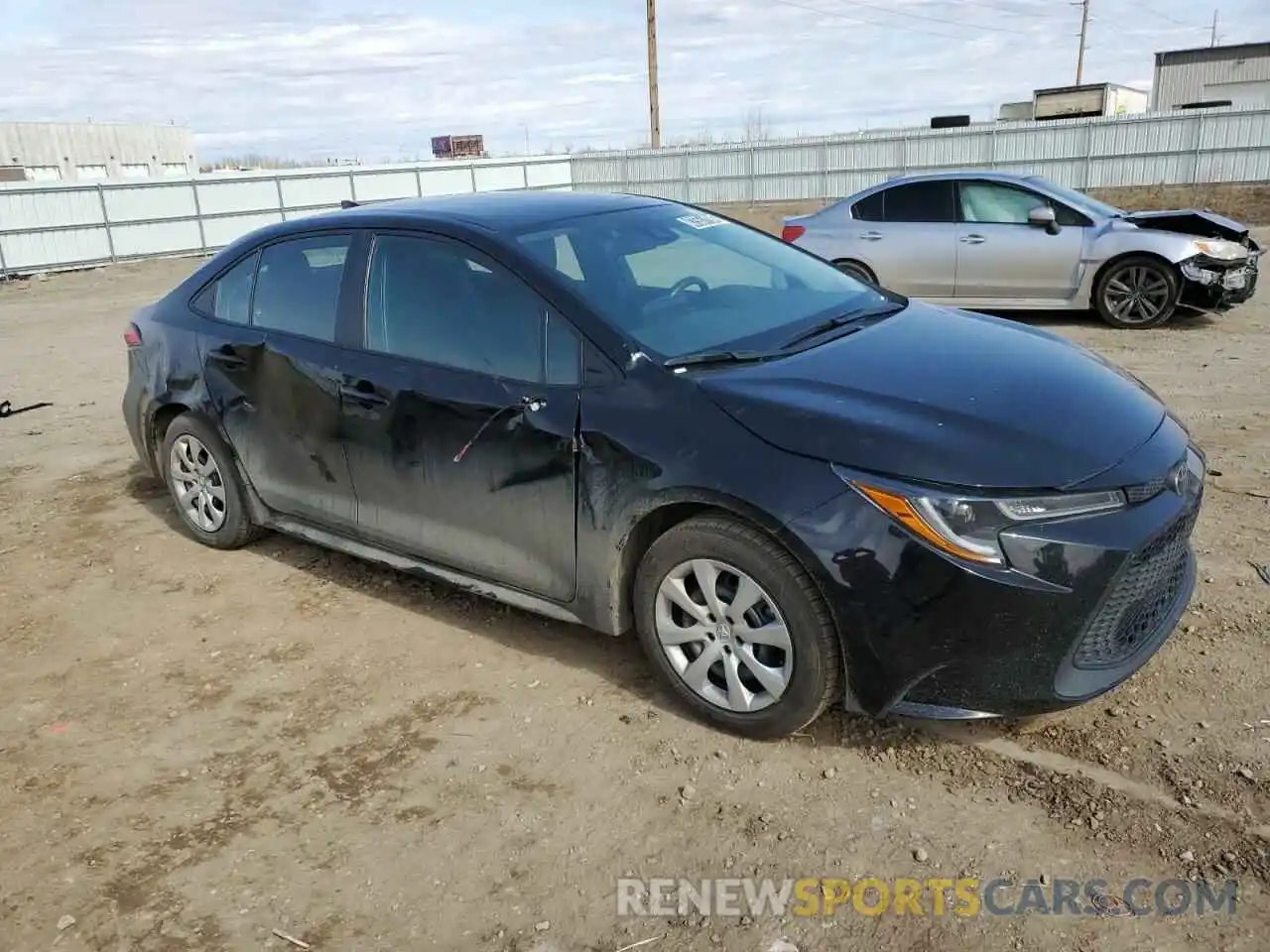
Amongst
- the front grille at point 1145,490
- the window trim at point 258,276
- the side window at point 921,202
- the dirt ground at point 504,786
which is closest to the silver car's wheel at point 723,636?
the dirt ground at point 504,786

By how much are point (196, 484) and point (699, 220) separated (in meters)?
2.87

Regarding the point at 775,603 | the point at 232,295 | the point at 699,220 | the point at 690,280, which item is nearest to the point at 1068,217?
the point at 699,220

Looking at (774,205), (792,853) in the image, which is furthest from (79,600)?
(774,205)

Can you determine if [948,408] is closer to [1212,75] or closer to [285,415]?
[285,415]

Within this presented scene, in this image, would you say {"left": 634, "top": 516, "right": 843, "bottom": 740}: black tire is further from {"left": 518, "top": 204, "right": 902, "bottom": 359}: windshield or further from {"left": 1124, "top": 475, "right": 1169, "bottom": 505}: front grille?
{"left": 1124, "top": 475, "right": 1169, "bottom": 505}: front grille

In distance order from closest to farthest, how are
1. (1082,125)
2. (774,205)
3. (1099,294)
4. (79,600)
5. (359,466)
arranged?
(359,466)
(79,600)
(1099,294)
(1082,125)
(774,205)

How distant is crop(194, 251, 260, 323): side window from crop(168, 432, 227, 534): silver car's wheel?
649 mm

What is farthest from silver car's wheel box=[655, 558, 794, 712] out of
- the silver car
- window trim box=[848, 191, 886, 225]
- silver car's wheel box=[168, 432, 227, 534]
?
window trim box=[848, 191, 886, 225]

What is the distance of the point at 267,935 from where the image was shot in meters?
2.63

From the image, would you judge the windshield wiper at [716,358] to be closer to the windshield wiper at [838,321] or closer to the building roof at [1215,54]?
the windshield wiper at [838,321]

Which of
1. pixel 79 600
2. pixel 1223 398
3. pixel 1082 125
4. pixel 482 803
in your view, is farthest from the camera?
pixel 1082 125

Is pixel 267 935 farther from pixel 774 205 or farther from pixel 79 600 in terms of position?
pixel 774 205

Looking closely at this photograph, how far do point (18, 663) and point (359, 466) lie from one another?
65.3 inches

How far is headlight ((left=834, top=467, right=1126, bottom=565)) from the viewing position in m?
2.78
